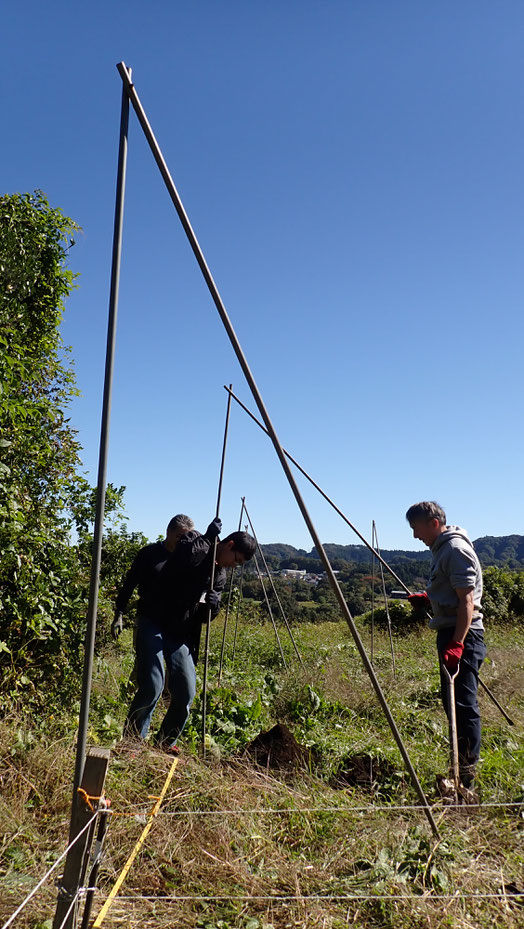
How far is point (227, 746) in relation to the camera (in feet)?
11.6

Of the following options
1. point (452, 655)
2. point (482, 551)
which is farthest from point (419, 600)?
point (482, 551)

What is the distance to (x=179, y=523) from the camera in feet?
12.7

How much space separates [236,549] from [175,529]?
59 cm

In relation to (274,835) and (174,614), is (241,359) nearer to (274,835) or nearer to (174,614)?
(174,614)

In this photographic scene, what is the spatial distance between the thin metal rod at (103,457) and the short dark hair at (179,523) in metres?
2.01

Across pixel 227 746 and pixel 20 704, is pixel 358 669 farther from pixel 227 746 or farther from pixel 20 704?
pixel 20 704

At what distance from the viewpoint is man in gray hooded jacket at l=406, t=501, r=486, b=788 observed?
9.71 feet

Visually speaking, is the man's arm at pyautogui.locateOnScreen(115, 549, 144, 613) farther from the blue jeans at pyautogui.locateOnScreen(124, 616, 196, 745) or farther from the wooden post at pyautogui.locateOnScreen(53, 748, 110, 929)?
the wooden post at pyautogui.locateOnScreen(53, 748, 110, 929)

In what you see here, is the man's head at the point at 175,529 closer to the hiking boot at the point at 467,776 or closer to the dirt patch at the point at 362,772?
the dirt patch at the point at 362,772

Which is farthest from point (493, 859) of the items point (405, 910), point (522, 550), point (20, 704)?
point (522, 550)

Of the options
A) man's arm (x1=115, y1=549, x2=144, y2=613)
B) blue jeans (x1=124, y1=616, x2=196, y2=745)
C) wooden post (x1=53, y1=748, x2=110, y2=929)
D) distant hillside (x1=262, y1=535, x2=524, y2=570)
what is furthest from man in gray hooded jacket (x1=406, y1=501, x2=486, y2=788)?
distant hillside (x1=262, y1=535, x2=524, y2=570)

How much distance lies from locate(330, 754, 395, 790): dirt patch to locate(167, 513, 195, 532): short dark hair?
5.65ft

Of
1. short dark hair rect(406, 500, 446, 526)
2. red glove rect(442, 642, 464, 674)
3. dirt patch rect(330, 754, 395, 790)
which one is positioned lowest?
dirt patch rect(330, 754, 395, 790)

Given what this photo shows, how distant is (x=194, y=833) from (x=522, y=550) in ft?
188
